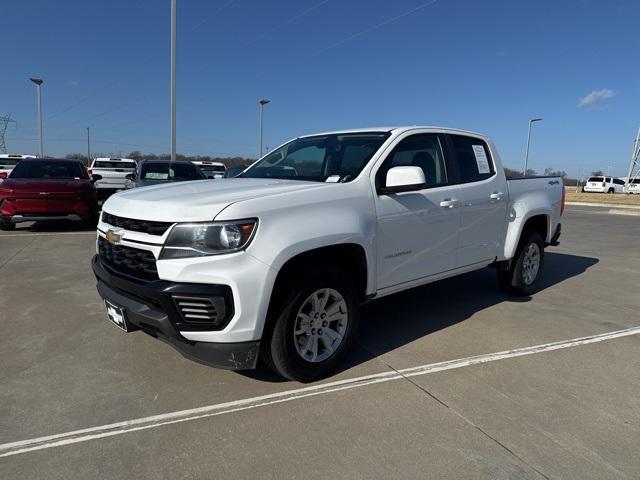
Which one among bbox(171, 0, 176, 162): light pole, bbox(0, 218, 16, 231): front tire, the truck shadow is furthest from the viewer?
bbox(171, 0, 176, 162): light pole

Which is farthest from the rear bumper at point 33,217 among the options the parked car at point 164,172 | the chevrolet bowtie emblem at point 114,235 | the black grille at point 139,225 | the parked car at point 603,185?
the parked car at point 603,185

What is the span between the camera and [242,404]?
2.96 m

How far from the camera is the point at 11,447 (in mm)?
2480

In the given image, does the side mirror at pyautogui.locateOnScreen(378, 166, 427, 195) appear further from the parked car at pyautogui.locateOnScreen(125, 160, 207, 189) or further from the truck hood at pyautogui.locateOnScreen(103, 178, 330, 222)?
the parked car at pyautogui.locateOnScreen(125, 160, 207, 189)

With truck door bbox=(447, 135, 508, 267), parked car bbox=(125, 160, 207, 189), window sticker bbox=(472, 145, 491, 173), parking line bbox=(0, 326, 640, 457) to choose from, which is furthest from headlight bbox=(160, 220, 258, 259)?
parked car bbox=(125, 160, 207, 189)

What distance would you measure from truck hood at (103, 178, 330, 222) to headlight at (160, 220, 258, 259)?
6cm

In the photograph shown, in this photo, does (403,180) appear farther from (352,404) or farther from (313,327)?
(352,404)

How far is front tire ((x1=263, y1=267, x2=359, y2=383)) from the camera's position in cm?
300

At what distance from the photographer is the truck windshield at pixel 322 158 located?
3.77 metres

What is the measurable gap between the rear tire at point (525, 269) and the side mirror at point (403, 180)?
2.46 metres

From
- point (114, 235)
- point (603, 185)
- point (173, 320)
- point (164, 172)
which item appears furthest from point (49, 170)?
point (603, 185)

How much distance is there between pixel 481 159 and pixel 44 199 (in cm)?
843

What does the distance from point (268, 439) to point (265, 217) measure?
129cm

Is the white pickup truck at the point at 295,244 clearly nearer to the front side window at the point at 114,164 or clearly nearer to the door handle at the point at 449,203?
the door handle at the point at 449,203
